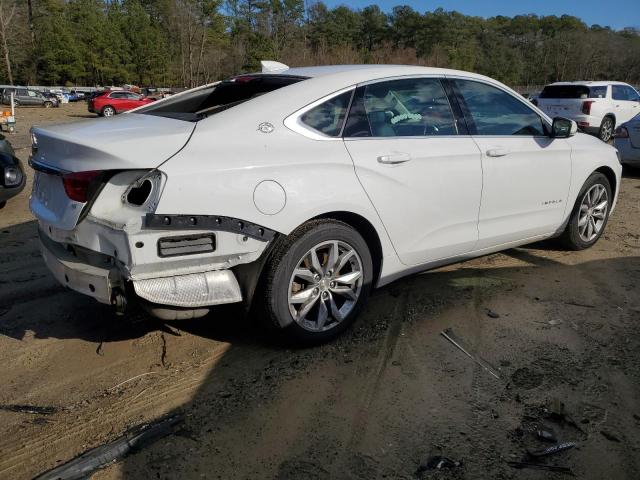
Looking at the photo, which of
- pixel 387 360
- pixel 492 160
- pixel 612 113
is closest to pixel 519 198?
pixel 492 160

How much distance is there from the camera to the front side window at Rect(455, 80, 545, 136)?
12.8ft

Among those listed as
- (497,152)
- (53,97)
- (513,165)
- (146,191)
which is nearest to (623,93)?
(513,165)

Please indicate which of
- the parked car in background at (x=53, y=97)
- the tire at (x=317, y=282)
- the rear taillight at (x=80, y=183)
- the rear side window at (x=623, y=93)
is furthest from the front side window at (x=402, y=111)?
the parked car in background at (x=53, y=97)

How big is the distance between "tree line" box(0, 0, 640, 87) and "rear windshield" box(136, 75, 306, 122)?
54.1 m

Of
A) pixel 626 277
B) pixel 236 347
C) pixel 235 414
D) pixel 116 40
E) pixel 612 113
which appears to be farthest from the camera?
pixel 116 40

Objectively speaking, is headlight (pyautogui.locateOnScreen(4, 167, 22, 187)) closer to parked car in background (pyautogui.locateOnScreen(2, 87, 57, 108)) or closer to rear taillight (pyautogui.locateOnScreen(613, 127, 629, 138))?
rear taillight (pyautogui.locateOnScreen(613, 127, 629, 138))

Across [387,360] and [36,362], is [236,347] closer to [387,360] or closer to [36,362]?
[387,360]

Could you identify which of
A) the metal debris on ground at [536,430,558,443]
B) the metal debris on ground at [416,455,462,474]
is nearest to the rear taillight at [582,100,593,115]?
the metal debris on ground at [536,430,558,443]

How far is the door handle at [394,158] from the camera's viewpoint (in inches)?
128

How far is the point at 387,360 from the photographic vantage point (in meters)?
3.15

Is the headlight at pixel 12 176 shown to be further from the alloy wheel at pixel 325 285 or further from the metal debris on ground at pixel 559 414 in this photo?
the metal debris on ground at pixel 559 414

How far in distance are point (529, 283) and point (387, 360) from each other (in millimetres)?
1827

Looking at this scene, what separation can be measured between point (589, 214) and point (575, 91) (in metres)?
11.5

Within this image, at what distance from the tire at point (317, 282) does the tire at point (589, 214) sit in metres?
2.54
